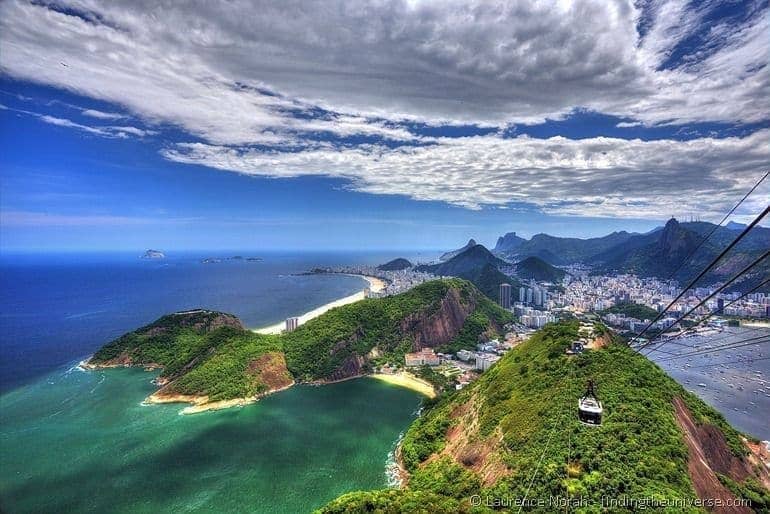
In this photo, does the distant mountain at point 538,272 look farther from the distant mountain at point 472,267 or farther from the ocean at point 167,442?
the ocean at point 167,442

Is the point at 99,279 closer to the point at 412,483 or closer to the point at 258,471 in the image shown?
the point at 258,471

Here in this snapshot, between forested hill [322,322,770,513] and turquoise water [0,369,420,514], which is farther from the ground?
forested hill [322,322,770,513]

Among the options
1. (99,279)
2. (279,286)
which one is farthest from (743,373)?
(99,279)

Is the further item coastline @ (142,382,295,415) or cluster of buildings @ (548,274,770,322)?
cluster of buildings @ (548,274,770,322)

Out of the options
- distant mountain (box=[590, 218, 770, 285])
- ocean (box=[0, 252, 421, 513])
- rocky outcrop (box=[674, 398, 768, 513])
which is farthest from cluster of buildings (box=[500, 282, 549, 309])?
rocky outcrop (box=[674, 398, 768, 513])

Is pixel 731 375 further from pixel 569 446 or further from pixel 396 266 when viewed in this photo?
pixel 396 266

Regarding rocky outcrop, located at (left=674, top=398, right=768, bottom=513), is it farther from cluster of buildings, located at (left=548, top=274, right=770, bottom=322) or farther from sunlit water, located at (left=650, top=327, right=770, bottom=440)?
cluster of buildings, located at (left=548, top=274, right=770, bottom=322)
